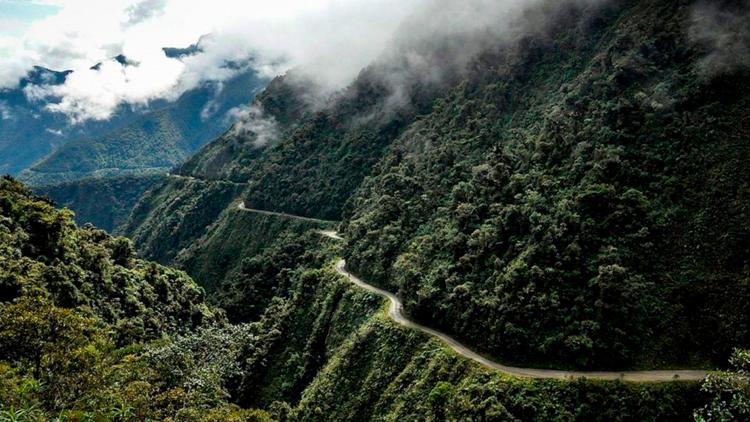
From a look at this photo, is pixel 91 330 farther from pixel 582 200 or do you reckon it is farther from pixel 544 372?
pixel 582 200

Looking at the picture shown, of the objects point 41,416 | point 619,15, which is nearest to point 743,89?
point 619,15

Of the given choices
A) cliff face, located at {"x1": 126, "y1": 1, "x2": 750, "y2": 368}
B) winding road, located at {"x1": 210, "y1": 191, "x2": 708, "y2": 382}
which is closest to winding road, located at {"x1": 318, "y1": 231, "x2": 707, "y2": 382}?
winding road, located at {"x1": 210, "y1": 191, "x2": 708, "y2": 382}

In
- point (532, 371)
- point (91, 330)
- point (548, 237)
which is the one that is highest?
point (91, 330)

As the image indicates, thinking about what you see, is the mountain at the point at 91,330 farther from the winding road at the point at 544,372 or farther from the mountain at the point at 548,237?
the winding road at the point at 544,372

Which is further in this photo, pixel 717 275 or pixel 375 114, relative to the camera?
pixel 375 114

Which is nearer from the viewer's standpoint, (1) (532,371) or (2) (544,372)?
(2) (544,372)

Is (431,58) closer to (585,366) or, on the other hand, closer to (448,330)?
(448,330)

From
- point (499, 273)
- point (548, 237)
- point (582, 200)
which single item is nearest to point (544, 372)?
point (499, 273)

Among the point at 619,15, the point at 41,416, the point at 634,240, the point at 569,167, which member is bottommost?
the point at 634,240

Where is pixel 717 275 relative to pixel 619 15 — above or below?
below
